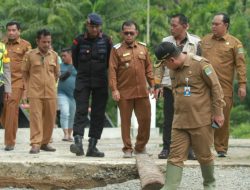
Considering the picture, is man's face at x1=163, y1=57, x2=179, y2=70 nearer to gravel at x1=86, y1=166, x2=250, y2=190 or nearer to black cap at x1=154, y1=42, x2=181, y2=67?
black cap at x1=154, y1=42, x2=181, y2=67

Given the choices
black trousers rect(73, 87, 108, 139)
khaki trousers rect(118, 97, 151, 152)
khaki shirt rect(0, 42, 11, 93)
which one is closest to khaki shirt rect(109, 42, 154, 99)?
khaki trousers rect(118, 97, 151, 152)

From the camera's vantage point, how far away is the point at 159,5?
3731 centimetres

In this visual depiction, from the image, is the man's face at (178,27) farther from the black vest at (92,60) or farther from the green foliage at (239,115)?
the green foliage at (239,115)

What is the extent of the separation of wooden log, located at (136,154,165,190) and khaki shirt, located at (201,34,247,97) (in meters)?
1.70

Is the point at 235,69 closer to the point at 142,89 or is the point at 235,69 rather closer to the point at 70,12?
the point at 142,89

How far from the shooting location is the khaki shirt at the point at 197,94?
7867 mm

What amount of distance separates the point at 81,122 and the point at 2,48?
1.51m

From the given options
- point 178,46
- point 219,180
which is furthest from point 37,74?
point 219,180

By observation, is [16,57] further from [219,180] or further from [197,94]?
[197,94]

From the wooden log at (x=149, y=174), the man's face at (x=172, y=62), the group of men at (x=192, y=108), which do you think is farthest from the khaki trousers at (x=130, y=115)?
the man's face at (x=172, y=62)

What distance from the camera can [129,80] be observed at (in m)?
10.2

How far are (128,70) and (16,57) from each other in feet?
7.45

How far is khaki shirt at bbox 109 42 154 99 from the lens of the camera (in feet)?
33.2

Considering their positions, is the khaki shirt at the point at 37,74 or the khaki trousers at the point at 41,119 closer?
the khaki trousers at the point at 41,119
